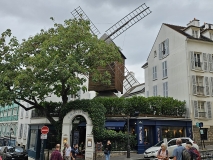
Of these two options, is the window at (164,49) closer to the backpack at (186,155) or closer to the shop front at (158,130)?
the shop front at (158,130)

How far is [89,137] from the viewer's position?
19.3 m

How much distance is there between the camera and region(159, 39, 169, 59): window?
2988 cm

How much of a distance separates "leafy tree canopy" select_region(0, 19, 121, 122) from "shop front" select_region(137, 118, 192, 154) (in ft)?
21.3

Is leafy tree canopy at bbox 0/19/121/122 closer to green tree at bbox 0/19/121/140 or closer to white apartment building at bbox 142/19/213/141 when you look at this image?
green tree at bbox 0/19/121/140

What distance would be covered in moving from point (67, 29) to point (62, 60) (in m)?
2.70

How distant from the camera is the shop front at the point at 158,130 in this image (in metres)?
22.6

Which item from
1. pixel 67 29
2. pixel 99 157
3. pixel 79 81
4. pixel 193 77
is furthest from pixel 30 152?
pixel 193 77

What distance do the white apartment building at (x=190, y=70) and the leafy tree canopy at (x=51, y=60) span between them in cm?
950

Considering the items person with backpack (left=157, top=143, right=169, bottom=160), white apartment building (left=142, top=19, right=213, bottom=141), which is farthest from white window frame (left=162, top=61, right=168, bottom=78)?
person with backpack (left=157, top=143, right=169, bottom=160)

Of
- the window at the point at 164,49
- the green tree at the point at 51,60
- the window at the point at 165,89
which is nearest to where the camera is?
the green tree at the point at 51,60

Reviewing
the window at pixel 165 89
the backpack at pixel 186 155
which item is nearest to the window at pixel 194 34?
the window at pixel 165 89

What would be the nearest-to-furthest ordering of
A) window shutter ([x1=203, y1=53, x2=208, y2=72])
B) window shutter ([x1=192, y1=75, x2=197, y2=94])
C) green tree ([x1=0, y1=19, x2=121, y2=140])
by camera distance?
green tree ([x1=0, y1=19, x2=121, y2=140]) < window shutter ([x1=192, y1=75, x2=197, y2=94]) < window shutter ([x1=203, y1=53, x2=208, y2=72])

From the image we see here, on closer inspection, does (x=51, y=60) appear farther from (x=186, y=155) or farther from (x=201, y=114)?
(x=201, y=114)

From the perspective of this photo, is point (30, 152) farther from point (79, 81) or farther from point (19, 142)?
point (79, 81)
